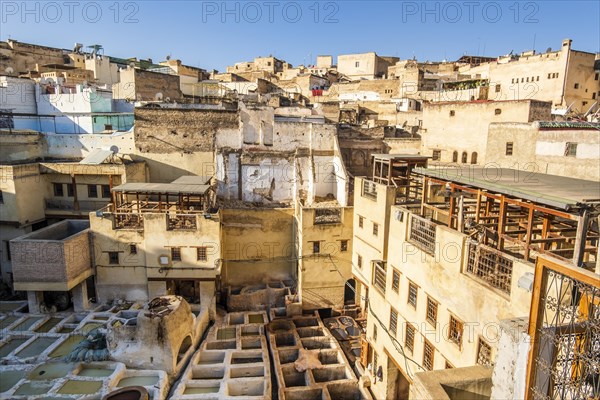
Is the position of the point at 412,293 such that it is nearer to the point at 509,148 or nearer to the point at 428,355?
the point at 428,355

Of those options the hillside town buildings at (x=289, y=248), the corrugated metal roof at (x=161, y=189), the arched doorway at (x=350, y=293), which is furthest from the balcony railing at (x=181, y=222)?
the arched doorway at (x=350, y=293)

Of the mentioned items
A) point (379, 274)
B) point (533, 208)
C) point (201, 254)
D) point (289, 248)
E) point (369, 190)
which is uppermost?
point (533, 208)

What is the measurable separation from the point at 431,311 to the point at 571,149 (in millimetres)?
10131

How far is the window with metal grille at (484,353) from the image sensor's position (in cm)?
1090

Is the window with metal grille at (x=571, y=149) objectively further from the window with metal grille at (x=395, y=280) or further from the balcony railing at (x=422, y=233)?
the window with metal grille at (x=395, y=280)

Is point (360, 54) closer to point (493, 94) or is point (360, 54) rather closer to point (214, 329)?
point (493, 94)

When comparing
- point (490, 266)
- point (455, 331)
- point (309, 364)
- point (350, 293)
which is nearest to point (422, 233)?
point (490, 266)

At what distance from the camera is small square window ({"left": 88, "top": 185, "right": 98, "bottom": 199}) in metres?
25.1

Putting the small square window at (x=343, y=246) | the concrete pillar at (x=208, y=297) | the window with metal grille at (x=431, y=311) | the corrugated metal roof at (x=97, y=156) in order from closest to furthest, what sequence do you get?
the window with metal grille at (x=431, y=311) < the concrete pillar at (x=208, y=297) < the small square window at (x=343, y=246) < the corrugated metal roof at (x=97, y=156)

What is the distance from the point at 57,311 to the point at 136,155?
10867mm

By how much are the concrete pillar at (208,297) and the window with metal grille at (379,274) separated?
8835 millimetres

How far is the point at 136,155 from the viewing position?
26781 millimetres

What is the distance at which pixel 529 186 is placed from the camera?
1166 centimetres

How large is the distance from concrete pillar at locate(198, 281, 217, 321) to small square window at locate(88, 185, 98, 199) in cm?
973
